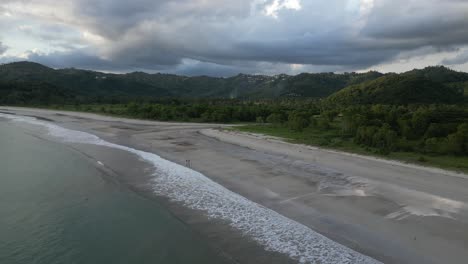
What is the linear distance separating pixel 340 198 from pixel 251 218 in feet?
13.9

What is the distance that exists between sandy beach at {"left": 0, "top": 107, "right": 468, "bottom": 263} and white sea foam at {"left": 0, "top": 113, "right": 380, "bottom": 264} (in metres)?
0.32

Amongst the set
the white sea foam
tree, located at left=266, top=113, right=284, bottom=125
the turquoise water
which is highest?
tree, located at left=266, top=113, right=284, bottom=125

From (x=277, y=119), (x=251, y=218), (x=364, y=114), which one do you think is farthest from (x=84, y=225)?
(x=277, y=119)

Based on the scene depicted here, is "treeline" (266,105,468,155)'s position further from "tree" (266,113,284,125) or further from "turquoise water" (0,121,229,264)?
"turquoise water" (0,121,229,264)

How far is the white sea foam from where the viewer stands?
397 inches

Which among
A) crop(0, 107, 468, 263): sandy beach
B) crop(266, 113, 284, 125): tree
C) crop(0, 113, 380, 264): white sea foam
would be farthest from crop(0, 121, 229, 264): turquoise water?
crop(266, 113, 284, 125): tree

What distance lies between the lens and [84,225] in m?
12.7

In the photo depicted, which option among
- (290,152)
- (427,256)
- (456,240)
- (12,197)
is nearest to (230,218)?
(427,256)

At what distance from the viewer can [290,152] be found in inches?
982

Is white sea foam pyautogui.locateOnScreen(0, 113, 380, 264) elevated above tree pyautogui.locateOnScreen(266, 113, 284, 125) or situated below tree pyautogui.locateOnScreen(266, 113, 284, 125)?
below

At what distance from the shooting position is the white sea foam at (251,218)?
33.1 feet

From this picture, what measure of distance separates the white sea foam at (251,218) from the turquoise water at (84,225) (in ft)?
5.13

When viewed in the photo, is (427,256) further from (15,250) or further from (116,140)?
(116,140)

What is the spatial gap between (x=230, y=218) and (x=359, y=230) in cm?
450
